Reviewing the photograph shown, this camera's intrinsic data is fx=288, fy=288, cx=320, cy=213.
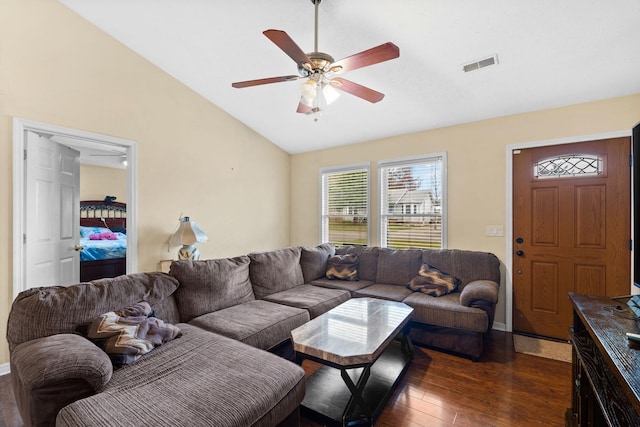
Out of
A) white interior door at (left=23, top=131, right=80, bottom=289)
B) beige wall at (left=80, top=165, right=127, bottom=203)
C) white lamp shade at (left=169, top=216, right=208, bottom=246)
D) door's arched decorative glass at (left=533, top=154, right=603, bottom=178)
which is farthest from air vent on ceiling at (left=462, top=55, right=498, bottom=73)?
beige wall at (left=80, top=165, right=127, bottom=203)

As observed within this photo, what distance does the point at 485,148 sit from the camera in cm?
348

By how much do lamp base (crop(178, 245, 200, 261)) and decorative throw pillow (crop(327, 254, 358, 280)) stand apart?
1713 millimetres

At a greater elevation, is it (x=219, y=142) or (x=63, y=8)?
(x=63, y=8)

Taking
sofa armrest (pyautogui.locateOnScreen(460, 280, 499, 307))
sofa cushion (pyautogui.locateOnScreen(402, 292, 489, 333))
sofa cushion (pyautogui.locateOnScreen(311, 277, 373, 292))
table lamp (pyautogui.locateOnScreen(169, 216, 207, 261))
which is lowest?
sofa cushion (pyautogui.locateOnScreen(402, 292, 489, 333))

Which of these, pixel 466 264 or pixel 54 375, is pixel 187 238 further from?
pixel 466 264

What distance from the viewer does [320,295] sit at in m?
3.07

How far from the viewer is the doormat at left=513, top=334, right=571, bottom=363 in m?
2.74

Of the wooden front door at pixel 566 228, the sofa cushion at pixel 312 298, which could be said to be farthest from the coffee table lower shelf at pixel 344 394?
the wooden front door at pixel 566 228

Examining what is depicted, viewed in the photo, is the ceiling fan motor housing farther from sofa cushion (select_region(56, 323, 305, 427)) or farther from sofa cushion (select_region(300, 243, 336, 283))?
sofa cushion (select_region(300, 243, 336, 283))

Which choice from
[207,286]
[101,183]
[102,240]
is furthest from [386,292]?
[101,183]

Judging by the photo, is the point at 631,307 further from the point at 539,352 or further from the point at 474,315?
the point at 539,352

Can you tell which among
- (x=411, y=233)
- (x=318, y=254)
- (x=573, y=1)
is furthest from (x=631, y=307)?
(x=318, y=254)

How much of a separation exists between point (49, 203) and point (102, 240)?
2.45 m

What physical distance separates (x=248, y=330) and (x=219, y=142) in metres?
2.90
